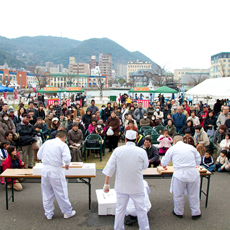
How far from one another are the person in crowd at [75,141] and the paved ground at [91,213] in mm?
1570

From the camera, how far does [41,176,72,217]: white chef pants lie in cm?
402

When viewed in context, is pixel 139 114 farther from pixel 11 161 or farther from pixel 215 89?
pixel 11 161

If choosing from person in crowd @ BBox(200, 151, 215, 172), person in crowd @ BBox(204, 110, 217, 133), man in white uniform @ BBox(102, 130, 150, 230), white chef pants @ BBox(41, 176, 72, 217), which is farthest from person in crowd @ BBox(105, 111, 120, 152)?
man in white uniform @ BBox(102, 130, 150, 230)

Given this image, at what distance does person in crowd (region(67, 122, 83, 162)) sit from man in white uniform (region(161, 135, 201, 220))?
3.63 m

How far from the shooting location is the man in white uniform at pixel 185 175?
3975 millimetres

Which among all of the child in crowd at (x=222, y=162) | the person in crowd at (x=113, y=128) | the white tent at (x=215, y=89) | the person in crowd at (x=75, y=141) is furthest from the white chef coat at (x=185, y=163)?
the white tent at (x=215, y=89)

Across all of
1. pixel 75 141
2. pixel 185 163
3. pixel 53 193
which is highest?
pixel 185 163

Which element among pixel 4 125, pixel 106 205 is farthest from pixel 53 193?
pixel 4 125

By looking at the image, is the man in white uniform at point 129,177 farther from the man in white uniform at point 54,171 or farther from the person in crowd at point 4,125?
the person in crowd at point 4,125

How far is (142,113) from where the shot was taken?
10695 millimetres

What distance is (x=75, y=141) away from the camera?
7410 millimetres

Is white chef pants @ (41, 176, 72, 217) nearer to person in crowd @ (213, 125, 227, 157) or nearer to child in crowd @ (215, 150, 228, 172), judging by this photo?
child in crowd @ (215, 150, 228, 172)

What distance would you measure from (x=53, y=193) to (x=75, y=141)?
329cm

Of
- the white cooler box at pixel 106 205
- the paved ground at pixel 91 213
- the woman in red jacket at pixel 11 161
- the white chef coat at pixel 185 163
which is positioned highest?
the white chef coat at pixel 185 163
